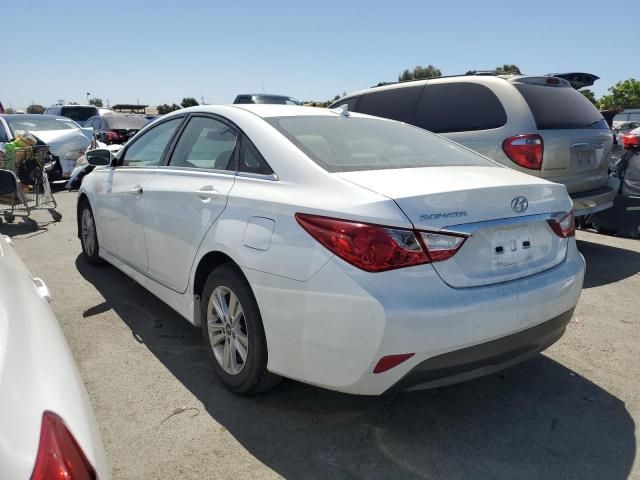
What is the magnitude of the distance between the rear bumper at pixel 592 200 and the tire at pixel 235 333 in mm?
3788

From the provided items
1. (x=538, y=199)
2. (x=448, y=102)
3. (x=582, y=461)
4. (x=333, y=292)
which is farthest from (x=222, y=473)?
(x=448, y=102)

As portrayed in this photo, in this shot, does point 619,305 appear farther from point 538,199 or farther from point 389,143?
point 389,143

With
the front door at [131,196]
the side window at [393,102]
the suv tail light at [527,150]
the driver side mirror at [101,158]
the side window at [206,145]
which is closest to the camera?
the side window at [206,145]

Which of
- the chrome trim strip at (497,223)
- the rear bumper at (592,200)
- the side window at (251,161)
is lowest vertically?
the rear bumper at (592,200)

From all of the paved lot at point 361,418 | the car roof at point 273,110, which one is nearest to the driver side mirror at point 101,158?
the car roof at point 273,110

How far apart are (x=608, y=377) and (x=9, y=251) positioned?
130 inches

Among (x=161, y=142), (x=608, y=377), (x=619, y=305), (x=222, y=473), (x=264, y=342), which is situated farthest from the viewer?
(x=619, y=305)

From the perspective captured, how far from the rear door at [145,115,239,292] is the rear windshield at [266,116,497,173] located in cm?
42

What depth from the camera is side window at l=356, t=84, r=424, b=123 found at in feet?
20.7

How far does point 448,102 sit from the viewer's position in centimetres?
586

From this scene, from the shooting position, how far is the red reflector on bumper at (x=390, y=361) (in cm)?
220

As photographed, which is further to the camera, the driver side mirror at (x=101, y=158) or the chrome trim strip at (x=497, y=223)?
the driver side mirror at (x=101, y=158)

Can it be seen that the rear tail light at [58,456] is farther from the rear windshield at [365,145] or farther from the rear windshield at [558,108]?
the rear windshield at [558,108]

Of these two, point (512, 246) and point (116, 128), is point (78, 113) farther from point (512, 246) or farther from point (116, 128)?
point (512, 246)
